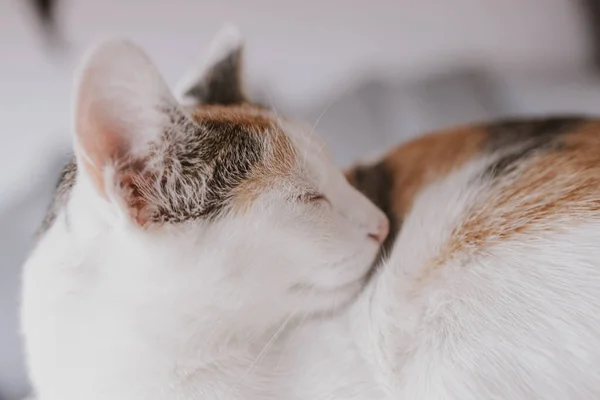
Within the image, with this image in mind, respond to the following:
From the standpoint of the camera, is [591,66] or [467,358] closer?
[467,358]

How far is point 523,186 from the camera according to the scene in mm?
744

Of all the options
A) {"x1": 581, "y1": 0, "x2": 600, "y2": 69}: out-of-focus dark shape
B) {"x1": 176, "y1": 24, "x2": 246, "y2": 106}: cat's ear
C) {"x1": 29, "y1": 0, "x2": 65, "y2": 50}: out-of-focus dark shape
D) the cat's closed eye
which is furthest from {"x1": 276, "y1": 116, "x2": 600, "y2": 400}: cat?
{"x1": 29, "y1": 0, "x2": 65, "y2": 50}: out-of-focus dark shape

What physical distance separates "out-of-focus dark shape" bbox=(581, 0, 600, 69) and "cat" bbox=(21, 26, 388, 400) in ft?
2.21

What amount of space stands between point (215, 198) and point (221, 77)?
0.26 meters

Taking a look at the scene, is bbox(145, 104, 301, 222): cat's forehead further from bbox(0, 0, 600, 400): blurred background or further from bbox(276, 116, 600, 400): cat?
bbox(0, 0, 600, 400): blurred background

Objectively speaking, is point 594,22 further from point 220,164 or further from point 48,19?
Result: point 48,19

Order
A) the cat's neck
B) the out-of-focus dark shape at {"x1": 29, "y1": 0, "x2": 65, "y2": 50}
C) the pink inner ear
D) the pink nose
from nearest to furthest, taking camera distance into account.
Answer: the pink inner ear → the cat's neck → the pink nose → the out-of-focus dark shape at {"x1": 29, "y1": 0, "x2": 65, "y2": 50}

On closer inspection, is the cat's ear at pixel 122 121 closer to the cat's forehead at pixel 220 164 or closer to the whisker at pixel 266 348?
the cat's forehead at pixel 220 164

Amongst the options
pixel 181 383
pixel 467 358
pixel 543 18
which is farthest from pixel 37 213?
pixel 543 18

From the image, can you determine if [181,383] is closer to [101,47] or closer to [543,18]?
[101,47]

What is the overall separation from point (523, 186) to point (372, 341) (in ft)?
0.80

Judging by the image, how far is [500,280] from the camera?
68cm

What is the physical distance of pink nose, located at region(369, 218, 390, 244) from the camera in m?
0.78

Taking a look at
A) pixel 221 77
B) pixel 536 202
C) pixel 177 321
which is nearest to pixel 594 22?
pixel 536 202
